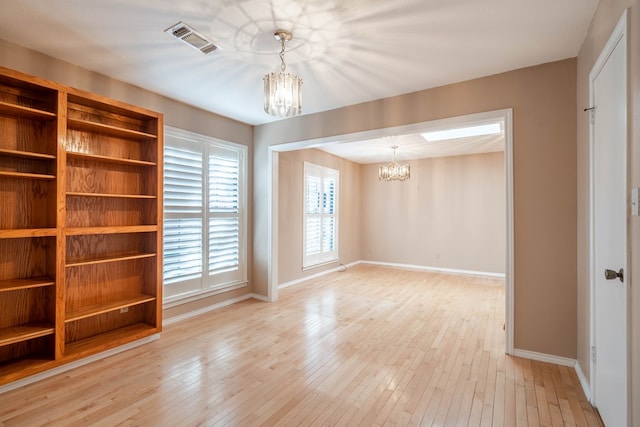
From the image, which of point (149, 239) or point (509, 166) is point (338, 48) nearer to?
point (509, 166)

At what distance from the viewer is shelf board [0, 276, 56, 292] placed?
87.4 inches

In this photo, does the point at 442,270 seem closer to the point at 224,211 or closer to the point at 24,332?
the point at 224,211

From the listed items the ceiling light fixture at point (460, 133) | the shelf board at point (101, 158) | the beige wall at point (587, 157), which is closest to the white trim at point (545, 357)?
the beige wall at point (587, 157)

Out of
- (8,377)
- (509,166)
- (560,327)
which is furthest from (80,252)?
(560,327)

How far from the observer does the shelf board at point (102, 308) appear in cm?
260

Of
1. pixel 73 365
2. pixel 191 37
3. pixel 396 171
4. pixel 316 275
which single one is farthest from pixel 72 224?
pixel 396 171

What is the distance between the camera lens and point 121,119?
3.16 meters

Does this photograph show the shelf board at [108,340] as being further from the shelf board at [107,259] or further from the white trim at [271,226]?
the white trim at [271,226]

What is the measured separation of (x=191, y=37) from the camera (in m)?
2.31

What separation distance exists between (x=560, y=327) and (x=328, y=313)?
2.45 metres

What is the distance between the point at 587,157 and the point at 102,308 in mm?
4239

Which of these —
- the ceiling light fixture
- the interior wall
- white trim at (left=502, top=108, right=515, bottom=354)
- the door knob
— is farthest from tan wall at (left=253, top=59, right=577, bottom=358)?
the interior wall

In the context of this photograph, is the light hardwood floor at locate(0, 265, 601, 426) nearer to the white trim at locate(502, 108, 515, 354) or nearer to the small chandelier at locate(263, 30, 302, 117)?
the white trim at locate(502, 108, 515, 354)

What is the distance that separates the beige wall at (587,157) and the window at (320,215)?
4.24 meters
